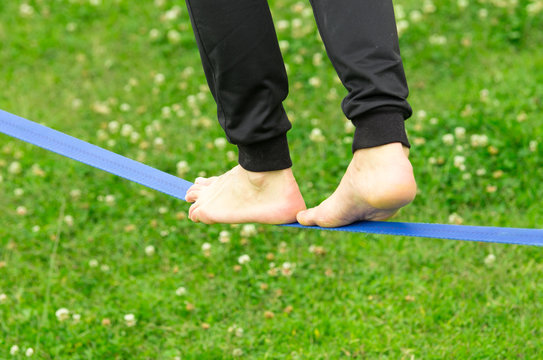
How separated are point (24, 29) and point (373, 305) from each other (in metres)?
4.08

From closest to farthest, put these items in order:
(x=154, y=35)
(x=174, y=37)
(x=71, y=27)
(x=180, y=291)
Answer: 1. (x=180, y=291)
2. (x=174, y=37)
3. (x=154, y=35)
4. (x=71, y=27)

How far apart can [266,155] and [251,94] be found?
276 millimetres

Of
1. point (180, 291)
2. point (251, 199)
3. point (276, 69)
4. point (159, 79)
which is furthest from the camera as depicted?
point (159, 79)

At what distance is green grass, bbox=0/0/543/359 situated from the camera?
9.08 ft

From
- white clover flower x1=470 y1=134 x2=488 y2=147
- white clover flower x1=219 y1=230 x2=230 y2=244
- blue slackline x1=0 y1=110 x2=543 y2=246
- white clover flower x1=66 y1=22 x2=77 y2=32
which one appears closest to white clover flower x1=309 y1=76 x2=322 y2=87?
white clover flower x1=470 y1=134 x2=488 y2=147

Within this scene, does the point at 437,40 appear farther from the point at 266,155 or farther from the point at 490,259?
the point at 266,155

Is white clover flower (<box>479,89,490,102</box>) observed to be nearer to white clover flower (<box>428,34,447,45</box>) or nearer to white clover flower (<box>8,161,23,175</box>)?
white clover flower (<box>428,34,447,45</box>)

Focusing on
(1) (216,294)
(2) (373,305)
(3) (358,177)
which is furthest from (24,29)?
(3) (358,177)

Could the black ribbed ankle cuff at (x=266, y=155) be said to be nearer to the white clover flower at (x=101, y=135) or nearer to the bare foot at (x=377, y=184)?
the bare foot at (x=377, y=184)

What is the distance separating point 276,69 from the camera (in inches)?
78.3

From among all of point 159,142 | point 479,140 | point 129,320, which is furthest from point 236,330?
point 479,140

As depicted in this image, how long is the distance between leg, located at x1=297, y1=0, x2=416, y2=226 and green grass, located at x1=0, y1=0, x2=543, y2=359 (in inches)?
41.7

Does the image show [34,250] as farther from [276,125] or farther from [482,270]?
[482,270]

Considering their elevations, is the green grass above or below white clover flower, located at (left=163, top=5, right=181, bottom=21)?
below
